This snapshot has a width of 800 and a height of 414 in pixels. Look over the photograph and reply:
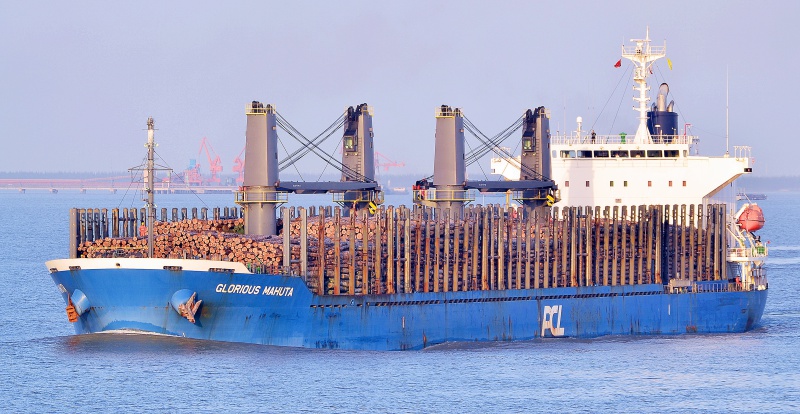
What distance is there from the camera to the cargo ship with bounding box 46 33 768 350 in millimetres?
44594

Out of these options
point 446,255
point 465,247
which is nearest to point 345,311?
point 446,255

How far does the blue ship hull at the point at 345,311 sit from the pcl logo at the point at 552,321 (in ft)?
0.11

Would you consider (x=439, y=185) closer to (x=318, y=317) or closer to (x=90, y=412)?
(x=318, y=317)

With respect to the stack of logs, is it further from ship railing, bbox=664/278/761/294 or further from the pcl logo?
the pcl logo

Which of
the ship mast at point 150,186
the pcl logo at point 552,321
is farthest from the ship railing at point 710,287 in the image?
the ship mast at point 150,186

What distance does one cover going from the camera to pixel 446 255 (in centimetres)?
4959

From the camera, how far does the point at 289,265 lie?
147 ft

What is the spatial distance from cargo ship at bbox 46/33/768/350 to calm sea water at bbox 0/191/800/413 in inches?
37.4

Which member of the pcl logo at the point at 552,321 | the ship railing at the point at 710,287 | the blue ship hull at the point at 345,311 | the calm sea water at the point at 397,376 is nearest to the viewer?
the calm sea water at the point at 397,376

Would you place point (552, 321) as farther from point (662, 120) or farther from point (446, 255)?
point (662, 120)

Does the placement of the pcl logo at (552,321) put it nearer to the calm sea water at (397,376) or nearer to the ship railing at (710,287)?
the calm sea water at (397,376)

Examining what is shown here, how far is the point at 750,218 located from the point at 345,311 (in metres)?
20.8

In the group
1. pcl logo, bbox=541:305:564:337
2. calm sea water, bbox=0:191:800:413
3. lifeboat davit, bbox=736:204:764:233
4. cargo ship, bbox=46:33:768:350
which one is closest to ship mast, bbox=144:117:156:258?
cargo ship, bbox=46:33:768:350

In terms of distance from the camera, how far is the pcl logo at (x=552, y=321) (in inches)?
2030
